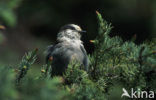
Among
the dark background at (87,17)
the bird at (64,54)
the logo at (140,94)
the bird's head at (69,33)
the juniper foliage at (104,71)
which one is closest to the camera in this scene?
the juniper foliage at (104,71)

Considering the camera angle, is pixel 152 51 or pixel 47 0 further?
pixel 47 0

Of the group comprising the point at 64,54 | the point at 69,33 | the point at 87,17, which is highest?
the point at 87,17

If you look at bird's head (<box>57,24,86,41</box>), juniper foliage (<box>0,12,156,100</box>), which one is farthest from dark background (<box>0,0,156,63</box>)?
juniper foliage (<box>0,12,156,100</box>)

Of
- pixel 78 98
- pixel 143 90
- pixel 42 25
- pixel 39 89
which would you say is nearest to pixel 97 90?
pixel 78 98

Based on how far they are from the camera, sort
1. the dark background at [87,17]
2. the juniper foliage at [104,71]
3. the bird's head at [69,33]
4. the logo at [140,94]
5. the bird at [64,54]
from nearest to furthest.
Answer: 1. the juniper foliage at [104,71]
2. the logo at [140,94]
3. the bird at [64,54]
4. the bird's head at [69,33]
5. the dark background at [87,17]

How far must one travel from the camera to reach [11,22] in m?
1.45

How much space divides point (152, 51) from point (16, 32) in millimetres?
6069

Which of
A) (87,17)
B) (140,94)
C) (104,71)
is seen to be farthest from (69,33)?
(87,17)

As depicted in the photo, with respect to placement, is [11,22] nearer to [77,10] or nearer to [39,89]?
[39,89]

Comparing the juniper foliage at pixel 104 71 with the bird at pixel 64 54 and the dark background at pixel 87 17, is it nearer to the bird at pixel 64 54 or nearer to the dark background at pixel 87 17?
the bird at pixel 64 54

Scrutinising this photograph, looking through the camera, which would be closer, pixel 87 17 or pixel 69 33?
pixel 69 33

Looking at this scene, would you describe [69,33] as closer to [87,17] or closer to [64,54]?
[64,54]

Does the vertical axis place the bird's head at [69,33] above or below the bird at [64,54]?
above

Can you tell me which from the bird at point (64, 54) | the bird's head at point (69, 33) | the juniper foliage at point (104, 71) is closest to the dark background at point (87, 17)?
the bird's head at point (69, 33)
